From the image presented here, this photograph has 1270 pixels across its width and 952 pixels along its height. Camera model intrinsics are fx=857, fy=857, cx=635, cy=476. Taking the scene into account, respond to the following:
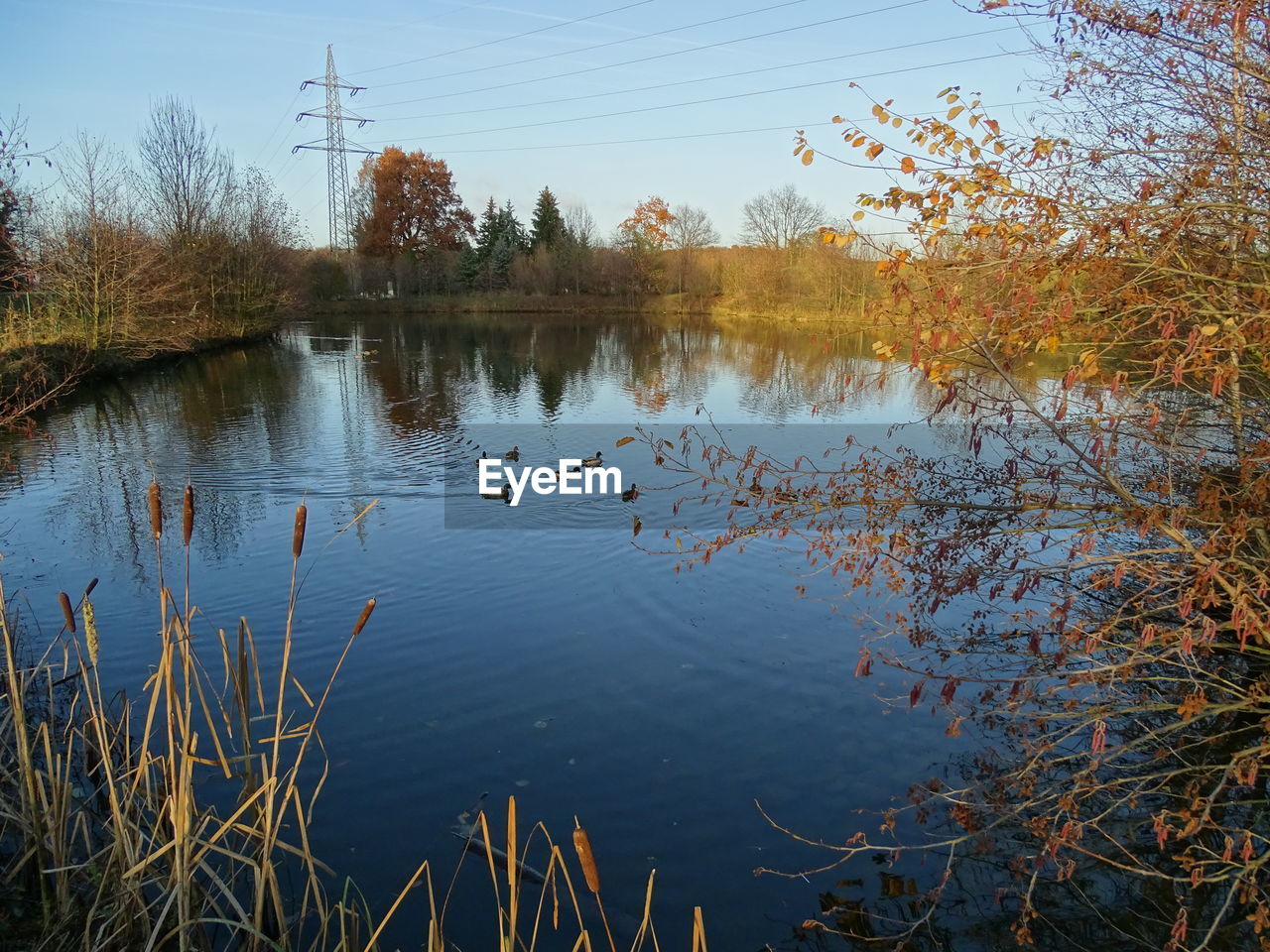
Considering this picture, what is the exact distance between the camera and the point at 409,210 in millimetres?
67438

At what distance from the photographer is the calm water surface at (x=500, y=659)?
196 inches

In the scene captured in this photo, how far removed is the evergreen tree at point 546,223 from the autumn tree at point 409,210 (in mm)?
6347

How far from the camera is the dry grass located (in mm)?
2826

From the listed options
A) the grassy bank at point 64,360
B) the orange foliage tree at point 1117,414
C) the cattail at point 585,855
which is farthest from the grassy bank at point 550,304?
the cattail at point 585,855

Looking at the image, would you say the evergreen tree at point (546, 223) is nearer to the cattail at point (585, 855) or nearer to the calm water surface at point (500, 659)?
the calm water surface at point (500, 659)

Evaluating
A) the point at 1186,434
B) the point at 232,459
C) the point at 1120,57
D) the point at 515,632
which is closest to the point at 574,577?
the point at 515,632

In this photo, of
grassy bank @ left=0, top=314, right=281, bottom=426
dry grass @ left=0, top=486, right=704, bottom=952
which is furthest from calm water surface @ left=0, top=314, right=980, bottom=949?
grassy bank @ left=0, top=314, right=281, bottom=426

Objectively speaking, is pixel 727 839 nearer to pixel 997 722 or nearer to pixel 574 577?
pixel 997 722

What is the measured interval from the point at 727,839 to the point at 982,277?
11.2 feet

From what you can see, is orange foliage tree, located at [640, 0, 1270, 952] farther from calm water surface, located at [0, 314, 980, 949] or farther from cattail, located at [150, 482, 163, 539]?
cattail, located at [150, 482, 163, 539]

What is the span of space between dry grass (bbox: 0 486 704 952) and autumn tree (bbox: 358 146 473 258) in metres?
64.5

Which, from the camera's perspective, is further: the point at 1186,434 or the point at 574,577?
the point at 574,577

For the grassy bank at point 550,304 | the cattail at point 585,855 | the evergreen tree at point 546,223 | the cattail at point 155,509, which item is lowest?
the cattail at point 585,855

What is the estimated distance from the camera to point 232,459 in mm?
14219
